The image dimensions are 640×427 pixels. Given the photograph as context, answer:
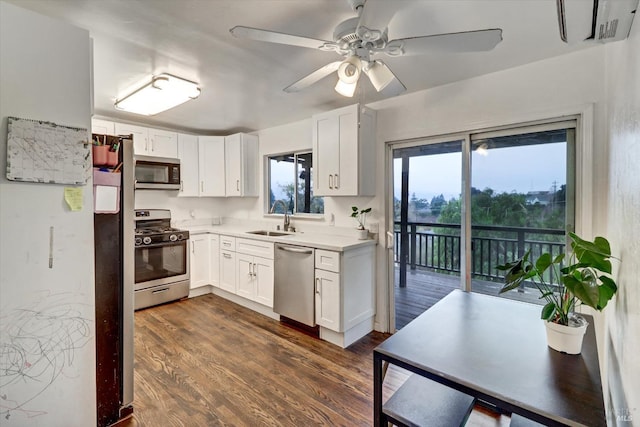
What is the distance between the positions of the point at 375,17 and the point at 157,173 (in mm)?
3381

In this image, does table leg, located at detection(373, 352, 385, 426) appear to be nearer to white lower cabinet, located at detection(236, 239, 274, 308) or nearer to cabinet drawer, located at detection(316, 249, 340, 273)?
cabinet drawer, located at detection(316, 249, 340, 273)

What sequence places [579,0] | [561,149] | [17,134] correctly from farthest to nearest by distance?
[561,149] → [17,134] → [579,0]

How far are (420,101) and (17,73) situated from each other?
8.98 feet

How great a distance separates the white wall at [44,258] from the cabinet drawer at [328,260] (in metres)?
1.78

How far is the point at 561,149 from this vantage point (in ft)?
7.11

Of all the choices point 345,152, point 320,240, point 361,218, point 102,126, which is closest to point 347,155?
point 345,152

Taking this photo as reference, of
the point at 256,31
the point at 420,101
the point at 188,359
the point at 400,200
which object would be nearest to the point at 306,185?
the point at 400,200

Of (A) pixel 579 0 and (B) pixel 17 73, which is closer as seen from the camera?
(A) pixel 579 0

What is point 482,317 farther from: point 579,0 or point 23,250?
point 23,250

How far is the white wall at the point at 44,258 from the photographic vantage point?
129cm

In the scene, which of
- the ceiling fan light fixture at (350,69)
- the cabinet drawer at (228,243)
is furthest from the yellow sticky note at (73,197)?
the cabinet drawer at (228,243)

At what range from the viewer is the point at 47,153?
1388 millimetres

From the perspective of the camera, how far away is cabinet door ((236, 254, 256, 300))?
3.55 meters

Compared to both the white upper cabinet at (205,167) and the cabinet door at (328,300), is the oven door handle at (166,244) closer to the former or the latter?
the white upper cabinet at (205,167)
